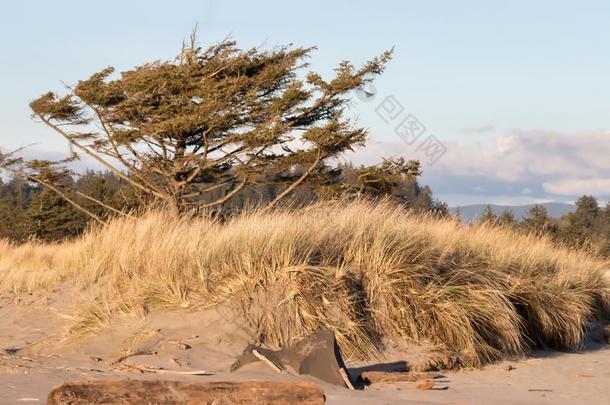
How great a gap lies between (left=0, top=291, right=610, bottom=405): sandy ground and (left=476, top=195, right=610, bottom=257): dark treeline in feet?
24.2

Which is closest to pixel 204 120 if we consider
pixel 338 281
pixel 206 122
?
pixel 206 122

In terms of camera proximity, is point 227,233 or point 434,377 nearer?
point 434,377

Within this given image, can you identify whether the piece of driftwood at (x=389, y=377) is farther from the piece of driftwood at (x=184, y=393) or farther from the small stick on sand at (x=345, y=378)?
the piece of driftwood at (x=184, y=393)

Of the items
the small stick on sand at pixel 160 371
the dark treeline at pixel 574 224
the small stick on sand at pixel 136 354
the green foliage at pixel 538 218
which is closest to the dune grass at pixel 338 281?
the small stick on sand at pixel 136 354

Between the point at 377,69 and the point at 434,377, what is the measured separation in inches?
575

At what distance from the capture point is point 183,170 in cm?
2094

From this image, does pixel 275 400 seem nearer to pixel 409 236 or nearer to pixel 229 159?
pixel 409 236

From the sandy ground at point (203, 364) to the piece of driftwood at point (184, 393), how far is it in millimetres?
1615

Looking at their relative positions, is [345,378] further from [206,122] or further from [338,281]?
[206,122]

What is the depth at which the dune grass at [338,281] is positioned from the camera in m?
8.82

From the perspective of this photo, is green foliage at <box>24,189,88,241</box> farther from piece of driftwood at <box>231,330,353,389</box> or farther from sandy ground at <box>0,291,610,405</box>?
piece of driftwood at <box>231,330,353,389</box>

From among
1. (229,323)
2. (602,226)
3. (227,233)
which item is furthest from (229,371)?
(602,226)

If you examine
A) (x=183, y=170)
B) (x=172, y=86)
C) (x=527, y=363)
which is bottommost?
(x=527, y=363)

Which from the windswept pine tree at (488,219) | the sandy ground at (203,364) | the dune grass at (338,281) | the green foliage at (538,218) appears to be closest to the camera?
the sandy ground at (203,364)
